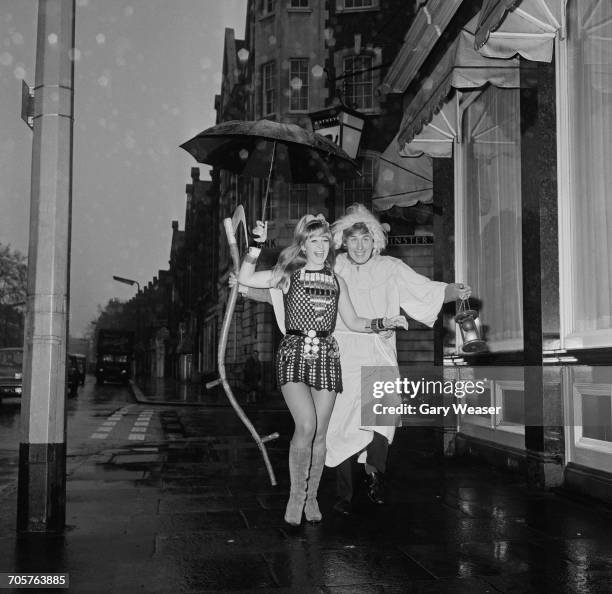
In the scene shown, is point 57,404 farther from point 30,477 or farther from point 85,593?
point 85,593

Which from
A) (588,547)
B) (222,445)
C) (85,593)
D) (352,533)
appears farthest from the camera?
(222,445)

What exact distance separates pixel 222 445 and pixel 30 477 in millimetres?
5847

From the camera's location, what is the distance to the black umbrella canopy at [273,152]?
676 cm

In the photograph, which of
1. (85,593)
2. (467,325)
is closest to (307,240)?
(467,325)

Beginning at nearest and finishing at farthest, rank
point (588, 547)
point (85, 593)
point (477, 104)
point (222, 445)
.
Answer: point (85, 593)
point (588, 547)
point (477, 104)
point (222, 445)

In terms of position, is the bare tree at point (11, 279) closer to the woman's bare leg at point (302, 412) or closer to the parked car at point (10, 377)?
the parked car at point (10, 377)

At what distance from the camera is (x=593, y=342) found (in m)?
5.78

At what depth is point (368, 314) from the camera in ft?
19.5

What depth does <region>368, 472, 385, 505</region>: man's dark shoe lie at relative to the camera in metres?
5.72

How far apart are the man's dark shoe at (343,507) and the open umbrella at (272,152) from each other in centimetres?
134

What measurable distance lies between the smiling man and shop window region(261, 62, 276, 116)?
22977 mm

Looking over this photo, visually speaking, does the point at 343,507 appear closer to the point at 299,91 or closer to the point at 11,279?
the point at 299,91

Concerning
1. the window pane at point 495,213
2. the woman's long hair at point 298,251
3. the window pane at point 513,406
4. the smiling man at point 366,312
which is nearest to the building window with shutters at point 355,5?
the window pane at point 495,213

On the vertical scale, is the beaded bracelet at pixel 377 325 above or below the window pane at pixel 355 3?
below
